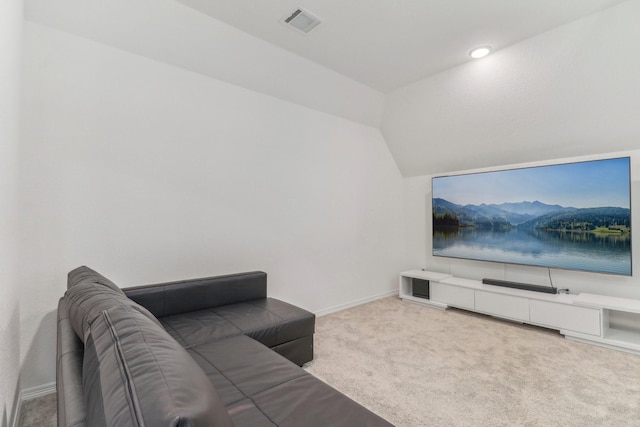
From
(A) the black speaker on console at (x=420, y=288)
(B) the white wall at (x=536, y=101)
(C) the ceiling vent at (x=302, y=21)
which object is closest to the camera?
(C) the ceiling vent at (x=302, y=21)

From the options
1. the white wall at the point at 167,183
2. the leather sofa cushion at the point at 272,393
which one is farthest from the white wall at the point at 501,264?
the leather sofa cushion at the point at 272,393

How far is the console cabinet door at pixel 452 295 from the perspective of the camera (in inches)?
146

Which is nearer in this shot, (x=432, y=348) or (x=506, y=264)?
(x=432, y=348)

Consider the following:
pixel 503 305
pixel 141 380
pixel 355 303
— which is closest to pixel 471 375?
pixel 503 305

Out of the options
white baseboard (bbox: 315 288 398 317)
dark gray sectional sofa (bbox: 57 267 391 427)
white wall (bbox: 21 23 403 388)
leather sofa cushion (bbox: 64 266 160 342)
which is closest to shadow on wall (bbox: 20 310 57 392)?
white wall (bbox: 21 23 403 388)

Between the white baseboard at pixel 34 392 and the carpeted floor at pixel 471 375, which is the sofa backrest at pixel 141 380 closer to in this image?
the carpeted floor at pixel 471 375

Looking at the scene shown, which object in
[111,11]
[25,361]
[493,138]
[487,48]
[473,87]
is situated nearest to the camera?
[25,361]

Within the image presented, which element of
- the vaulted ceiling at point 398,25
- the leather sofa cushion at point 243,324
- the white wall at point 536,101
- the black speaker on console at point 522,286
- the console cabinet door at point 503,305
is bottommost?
the console cabinet door at point 503,305

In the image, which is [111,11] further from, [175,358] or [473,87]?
[473,87]

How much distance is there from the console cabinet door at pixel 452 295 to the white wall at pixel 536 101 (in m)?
1.71

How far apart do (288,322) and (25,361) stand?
180 cm

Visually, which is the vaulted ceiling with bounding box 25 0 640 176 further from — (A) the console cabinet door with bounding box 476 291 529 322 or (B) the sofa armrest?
(B) the sofa armrest

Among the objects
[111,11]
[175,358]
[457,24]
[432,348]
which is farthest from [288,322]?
[457,24]

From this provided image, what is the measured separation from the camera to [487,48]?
9.84 ft
